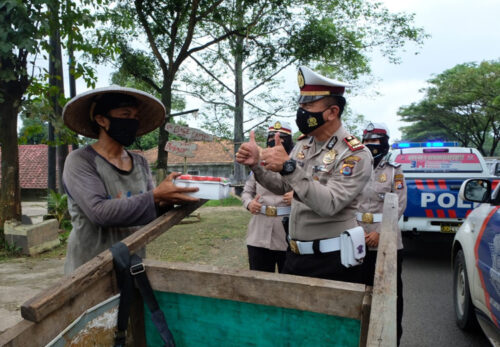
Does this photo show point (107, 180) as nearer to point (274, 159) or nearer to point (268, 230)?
point (274, 159)

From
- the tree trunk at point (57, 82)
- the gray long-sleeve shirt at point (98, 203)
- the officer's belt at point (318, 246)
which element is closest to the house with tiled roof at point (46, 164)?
the tree trunk at point (57, 82)

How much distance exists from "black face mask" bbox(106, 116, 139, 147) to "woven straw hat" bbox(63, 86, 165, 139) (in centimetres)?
14

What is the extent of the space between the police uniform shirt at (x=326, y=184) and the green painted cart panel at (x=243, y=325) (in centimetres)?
55

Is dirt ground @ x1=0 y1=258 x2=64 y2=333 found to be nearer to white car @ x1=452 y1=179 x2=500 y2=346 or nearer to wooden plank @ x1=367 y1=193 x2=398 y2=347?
wooden plank @ x1=367 y1=193 x2=398 y2=347

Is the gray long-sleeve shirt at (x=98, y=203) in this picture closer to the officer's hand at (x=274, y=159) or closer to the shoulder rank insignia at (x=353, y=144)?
the officer's hand at (x=274, y=159)

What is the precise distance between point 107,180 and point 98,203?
188 millimetres

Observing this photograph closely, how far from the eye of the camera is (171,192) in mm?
1751

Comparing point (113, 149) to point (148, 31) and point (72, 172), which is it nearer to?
point (72, 172)

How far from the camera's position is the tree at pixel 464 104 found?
25.1 meters

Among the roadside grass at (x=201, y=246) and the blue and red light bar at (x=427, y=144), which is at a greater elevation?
the blue and red light bar at (x=427, y=144)

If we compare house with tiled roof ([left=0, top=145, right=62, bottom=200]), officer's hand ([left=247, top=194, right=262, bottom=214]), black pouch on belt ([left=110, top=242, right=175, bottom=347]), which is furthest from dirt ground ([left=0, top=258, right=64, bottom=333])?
house with tiled roof ([left=0, top=145, right=62, bottom=200])

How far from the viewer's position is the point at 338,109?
2287 millimetres

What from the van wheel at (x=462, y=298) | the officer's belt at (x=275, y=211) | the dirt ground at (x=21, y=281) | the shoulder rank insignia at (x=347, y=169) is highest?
the shoulder rank insignia at (x=347, y=169)

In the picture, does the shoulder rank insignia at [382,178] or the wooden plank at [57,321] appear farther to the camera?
the shoulder rank insignia at [382,178]
